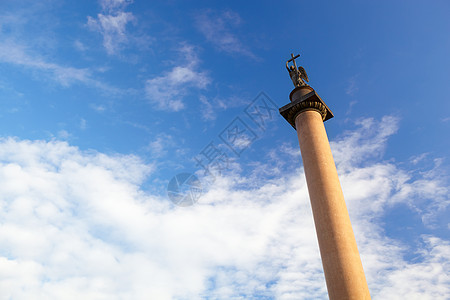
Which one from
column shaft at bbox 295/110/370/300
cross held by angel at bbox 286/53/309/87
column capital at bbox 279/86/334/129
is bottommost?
column shaft at bbox 295/110/370/300

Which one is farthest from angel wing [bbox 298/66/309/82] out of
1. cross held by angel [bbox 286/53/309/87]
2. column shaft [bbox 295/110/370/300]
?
column shaft [bbox 295/110/370/300]

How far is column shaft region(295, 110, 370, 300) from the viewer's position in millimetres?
13633

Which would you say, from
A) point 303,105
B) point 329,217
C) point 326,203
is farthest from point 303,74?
point 329,217

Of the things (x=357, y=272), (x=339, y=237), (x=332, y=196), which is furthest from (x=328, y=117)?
(x=357, y=272)

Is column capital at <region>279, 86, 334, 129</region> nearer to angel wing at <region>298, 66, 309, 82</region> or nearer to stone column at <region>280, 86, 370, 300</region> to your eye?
stone column at <region>280, 86, 370, 300</region>

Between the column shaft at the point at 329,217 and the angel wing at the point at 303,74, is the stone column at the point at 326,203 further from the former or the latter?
the angel wing at the point at 303,74

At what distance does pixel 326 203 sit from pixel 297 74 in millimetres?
10325

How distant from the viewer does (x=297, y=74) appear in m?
22.3

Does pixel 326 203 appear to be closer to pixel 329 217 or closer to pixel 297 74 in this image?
pixel 329 217

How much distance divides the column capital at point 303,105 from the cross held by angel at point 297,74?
973 mm

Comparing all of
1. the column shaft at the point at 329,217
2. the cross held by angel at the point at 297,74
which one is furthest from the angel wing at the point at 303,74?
the column shaft at the point at 329,217

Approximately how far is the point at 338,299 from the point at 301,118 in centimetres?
1006

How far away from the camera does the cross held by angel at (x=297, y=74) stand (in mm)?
21880

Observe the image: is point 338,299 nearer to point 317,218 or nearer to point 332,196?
point 317,218
